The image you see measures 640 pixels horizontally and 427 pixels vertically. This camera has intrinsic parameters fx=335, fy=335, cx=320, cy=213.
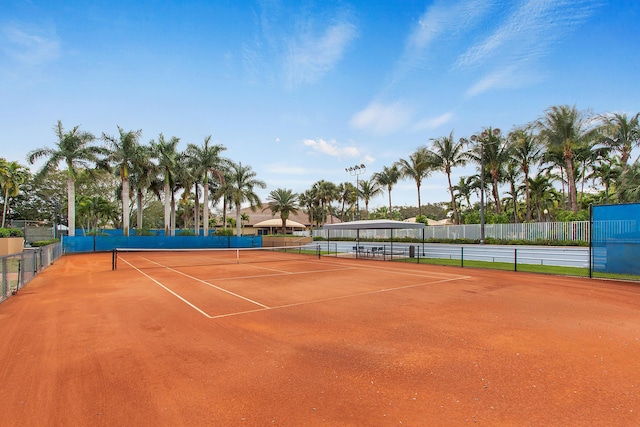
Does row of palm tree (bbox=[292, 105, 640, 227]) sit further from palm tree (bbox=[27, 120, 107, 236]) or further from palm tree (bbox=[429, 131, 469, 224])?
palm tree (bbox=[27, 120, 107, 236])

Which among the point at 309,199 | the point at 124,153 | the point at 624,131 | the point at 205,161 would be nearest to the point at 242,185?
the point at 205,161

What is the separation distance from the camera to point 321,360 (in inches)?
223

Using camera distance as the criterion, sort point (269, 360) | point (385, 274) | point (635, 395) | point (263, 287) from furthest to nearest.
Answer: point (385, 274)
point (263, 287)
point (269, 360)
point (635, 395)

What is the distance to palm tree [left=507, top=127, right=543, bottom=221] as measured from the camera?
37188mm

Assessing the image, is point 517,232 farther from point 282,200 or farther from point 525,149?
point 282,200

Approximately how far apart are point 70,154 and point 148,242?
12.1 meters

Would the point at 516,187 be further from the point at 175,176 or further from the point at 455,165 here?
the point at 175,176

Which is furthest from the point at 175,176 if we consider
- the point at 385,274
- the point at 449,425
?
the point at 449,425

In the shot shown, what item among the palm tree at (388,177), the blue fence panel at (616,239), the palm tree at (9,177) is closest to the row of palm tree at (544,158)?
the palm tree at (388,177)

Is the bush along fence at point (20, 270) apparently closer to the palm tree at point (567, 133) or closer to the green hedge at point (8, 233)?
the green hedge at point (8, 233)

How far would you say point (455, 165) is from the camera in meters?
42.7

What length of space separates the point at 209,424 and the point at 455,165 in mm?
43967

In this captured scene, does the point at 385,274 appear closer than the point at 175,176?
Yes

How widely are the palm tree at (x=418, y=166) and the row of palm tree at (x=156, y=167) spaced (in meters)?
20.3
